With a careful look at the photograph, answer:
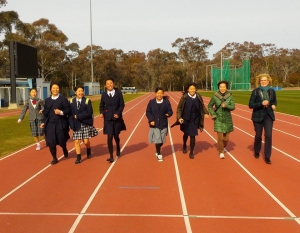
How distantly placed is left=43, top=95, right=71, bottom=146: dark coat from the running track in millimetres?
540

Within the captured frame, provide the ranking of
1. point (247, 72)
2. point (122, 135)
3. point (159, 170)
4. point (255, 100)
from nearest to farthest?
point (159, 170) < point (255, 100) < point (122, 135) < point (247, 72)

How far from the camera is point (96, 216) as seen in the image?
4.82m

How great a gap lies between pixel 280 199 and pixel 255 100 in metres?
2.89

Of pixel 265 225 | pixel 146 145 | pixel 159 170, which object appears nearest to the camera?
pixel 265 225

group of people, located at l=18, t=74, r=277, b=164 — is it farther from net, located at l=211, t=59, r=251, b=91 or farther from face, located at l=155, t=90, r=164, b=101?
net, located at l=211, t=59, r=251, b=91

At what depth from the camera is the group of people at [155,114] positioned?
7.82 metres

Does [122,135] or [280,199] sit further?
[122,135]

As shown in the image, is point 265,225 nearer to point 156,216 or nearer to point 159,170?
point 156,216

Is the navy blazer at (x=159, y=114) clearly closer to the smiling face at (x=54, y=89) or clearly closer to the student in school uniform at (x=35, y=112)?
the smiling face at (x=54, y=89)

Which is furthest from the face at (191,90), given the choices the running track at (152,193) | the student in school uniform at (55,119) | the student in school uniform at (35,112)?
the student in school uniform at (35,112)

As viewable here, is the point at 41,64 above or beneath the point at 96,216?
above

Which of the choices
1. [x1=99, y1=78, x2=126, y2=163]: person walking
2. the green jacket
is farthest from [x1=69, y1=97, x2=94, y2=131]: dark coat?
the green jacket

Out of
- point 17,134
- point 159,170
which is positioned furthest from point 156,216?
point 17,134

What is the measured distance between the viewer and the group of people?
25.7 feet
